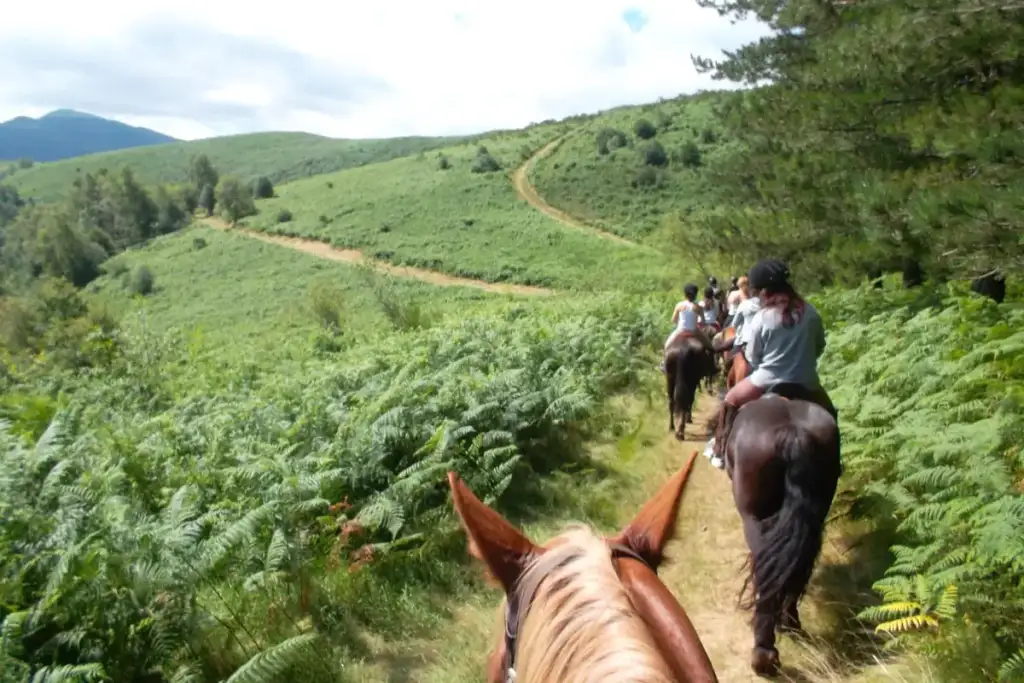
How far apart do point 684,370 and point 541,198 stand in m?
62.6

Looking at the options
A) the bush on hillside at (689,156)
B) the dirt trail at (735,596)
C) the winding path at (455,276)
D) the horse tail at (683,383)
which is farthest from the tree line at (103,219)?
the dirt trail at (735,596)

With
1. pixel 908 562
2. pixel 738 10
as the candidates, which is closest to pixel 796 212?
pixel 738 10

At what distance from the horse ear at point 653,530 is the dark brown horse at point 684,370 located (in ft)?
24.3

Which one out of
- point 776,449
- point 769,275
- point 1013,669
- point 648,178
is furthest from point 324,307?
point 648,178

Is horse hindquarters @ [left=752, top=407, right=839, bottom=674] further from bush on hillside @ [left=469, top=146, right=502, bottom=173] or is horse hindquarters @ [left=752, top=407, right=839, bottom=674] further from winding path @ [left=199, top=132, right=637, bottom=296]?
bush on hillside @ [left=469, top=146, right=502, bottom=173]

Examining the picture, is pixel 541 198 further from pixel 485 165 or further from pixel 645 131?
pixel 645 131

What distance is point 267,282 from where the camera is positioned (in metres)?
54.2

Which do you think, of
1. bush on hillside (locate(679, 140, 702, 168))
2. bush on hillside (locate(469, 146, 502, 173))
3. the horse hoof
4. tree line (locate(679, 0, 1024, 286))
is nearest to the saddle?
the horse hoof

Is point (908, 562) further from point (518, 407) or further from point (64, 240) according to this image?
point (64, 240)

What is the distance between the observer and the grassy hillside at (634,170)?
6141 centimetres

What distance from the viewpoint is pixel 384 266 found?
55.0 metres

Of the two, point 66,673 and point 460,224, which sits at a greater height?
point 460,224

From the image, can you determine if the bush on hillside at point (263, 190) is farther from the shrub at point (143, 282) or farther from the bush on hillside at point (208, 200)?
the shrub at point (143, 282)

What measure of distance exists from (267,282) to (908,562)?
181ft
